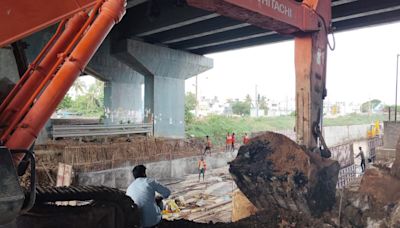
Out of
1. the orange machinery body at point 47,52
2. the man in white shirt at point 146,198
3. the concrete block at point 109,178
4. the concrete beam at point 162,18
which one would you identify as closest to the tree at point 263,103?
the concrete beam at point 162,18

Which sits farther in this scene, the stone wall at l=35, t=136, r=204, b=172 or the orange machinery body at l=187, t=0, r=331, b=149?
the stone wall at l=35, t=136, r=204, b=172

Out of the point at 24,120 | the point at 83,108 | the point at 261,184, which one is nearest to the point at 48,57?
the point at 24,120

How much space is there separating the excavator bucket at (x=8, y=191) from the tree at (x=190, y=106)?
26.2 meters

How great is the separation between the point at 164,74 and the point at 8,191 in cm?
1748

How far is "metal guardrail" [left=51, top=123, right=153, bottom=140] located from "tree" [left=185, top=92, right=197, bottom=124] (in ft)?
34.6

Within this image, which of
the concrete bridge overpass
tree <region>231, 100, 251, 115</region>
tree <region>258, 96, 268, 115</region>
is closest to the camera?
the concrete bridge overpass

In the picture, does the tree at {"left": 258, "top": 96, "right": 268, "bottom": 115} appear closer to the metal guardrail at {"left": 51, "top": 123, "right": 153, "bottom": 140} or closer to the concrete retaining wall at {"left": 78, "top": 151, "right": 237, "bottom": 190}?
the concrete retaining wall at {"left": 78, "top": 151, "right": 237, "bottom": 190}

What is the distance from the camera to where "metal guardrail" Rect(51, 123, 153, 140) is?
14.0 metres

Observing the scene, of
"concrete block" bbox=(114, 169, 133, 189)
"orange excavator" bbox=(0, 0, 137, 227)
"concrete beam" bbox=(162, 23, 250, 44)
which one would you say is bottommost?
"concrete block" bbox=(114, 169, 133, 189)

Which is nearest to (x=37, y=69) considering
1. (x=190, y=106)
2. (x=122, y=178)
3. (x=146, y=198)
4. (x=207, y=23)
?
(x=146, y=198)

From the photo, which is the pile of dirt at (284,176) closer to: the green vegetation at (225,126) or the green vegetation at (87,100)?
the green vegetation at (225,126)

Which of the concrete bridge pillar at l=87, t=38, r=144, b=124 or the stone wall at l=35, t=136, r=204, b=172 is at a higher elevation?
the concrete bridge pillar at l=87, t=38, r=144, b=124

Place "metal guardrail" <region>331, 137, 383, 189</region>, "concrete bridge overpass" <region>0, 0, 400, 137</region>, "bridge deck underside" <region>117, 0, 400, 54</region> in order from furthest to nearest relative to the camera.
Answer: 1. "concrete bridge overpass" <region>0, 0, 400, 137</region>
2. "bridge deck underside" <region>117, 0, 400, 54</region>
3. "metal guardrail" <region>331, 137, 383, 189</region>

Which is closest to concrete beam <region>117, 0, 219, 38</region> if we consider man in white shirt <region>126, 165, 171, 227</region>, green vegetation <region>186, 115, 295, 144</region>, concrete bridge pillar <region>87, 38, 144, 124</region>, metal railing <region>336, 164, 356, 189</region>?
concrete bridge pillar <region>87, 38, 144, 124</region>
